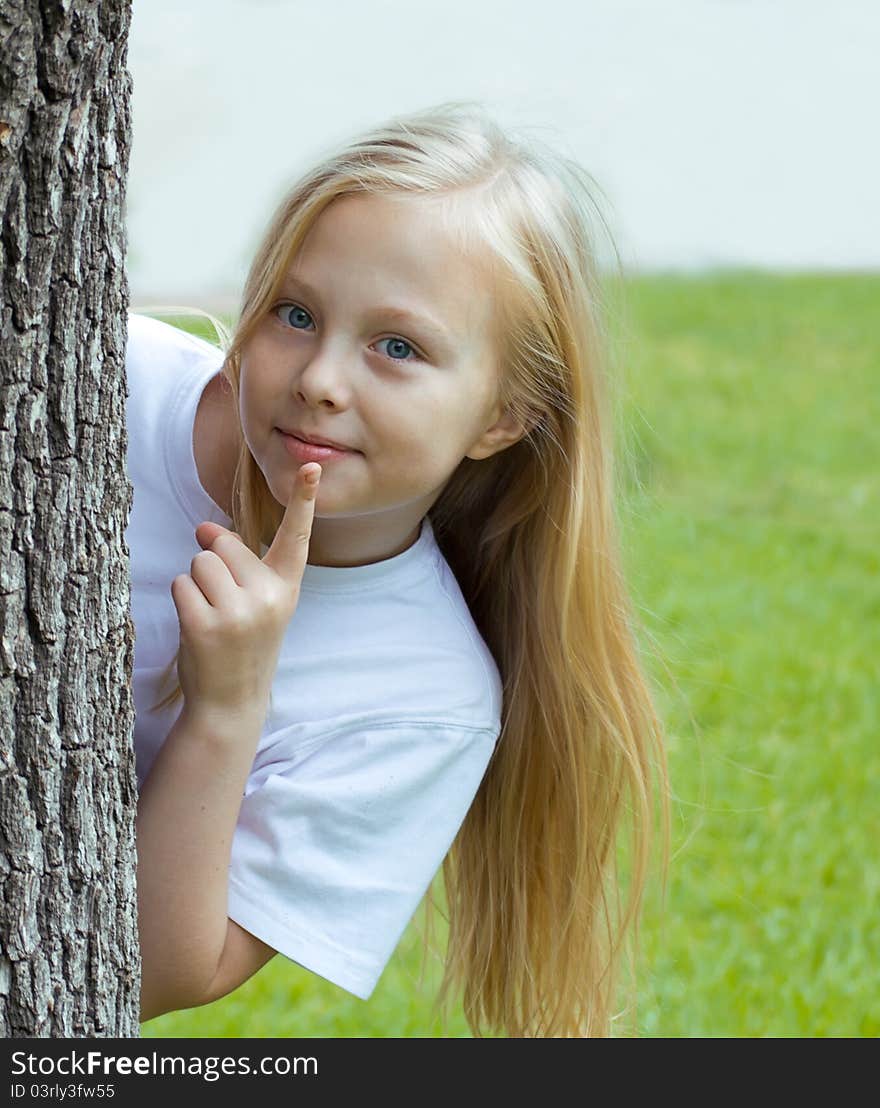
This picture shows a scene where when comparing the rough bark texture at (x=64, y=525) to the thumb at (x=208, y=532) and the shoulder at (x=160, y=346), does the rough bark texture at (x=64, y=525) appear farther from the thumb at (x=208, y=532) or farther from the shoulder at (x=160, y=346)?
the shoulder at (x=160, y=346)

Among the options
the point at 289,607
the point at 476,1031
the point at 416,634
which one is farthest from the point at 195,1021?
the point at 289,607

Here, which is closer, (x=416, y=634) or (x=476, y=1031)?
(x=416, y=634)

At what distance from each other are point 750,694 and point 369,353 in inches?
133

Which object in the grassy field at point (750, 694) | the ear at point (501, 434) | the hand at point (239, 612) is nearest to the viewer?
the hand at point (239, 612)

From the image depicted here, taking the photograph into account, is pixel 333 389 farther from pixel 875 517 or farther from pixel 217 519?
pixel 875 517

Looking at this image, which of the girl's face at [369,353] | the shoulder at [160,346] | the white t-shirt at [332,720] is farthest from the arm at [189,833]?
the shoulder at [160,346]

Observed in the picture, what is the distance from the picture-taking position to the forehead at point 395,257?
1742 millimetres

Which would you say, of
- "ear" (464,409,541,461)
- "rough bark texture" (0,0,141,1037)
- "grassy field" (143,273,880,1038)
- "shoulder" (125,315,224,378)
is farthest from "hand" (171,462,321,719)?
"grassy field" (143,273,880,1038)

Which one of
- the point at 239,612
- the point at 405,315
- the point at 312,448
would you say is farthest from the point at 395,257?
the point at 239,612

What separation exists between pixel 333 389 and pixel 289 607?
10.2 inches

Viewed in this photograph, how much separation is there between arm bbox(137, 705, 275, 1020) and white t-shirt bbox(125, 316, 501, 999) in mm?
109

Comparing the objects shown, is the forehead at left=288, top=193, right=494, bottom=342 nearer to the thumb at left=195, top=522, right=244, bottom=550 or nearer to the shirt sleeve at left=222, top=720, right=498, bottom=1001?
the thumb at left=195, top=522, right=244, bottom=550

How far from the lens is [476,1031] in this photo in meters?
2.46
